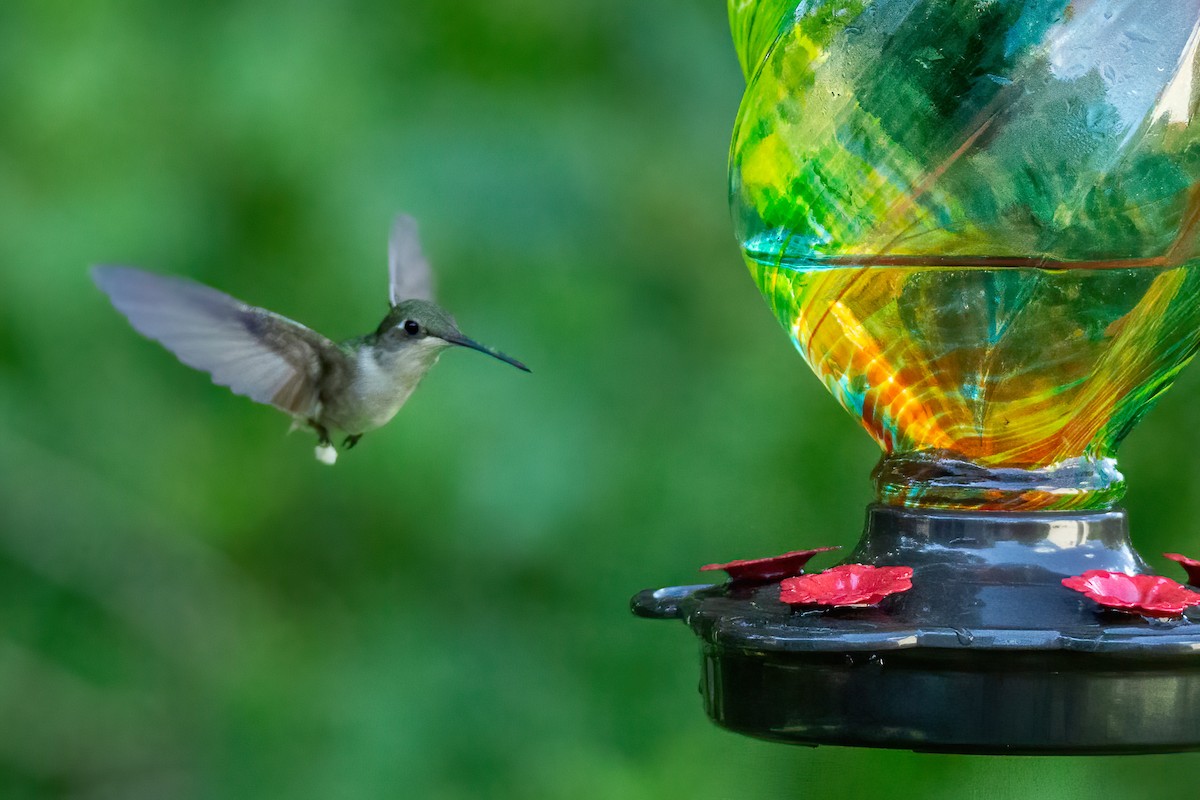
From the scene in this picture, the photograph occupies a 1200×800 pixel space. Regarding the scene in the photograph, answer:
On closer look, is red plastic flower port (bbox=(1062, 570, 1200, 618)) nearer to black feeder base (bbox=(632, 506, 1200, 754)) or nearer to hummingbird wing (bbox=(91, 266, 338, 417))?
black feeder base (bbox=(632, 506, 1200, 754))

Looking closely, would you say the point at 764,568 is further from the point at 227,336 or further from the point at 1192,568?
the point at 227,336

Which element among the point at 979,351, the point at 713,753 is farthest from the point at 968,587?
the point at 713,753

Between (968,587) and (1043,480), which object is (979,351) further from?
(968,587)

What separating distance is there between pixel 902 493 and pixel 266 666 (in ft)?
9.19

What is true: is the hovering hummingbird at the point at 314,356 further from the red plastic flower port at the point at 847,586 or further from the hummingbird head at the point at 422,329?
the red plastic flower port at the point at 847,586

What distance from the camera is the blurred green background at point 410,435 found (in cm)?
378

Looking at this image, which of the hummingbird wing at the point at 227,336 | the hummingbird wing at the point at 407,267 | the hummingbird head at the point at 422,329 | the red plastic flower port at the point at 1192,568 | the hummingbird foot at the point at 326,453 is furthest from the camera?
the hummingbird wing at the point at 407,267

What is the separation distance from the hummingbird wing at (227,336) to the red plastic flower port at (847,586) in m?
0.90

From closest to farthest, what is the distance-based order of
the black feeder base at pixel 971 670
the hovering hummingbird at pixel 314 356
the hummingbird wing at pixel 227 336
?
the black feeder base at pixel 971 670, the hummingbird wing at pixel 227 336, the hovering hummingbird at pixel 314 356

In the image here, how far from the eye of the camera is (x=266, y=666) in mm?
4180

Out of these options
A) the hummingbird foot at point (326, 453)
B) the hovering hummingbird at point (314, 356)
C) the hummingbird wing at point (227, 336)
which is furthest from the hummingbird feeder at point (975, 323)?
the hummingbird foot at point (326, 453)

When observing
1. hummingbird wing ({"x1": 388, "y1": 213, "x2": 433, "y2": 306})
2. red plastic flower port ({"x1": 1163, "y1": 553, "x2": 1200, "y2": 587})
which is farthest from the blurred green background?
red plastic flower port ({"x1": 1163, "y1": 553, "x2": 1200, "y2": 587})

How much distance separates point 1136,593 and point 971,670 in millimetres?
162

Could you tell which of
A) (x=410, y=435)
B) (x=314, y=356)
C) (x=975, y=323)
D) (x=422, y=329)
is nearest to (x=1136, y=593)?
(x=975, y=323)
